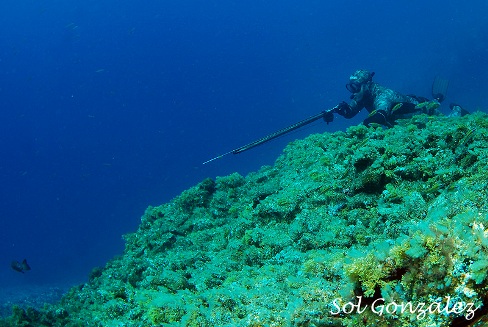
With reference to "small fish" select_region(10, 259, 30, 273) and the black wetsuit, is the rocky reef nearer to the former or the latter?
the black wetsuit

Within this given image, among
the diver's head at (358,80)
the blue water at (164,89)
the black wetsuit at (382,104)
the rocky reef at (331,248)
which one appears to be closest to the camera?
the rocky reef at (331,248)

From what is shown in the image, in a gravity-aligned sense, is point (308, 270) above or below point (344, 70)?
below

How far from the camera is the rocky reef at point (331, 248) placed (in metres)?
1.96

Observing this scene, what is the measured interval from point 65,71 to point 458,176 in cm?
18353

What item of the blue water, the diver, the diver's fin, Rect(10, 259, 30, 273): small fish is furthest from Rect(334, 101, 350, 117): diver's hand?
the blue water

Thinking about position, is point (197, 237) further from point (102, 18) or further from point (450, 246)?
point (102, 18)

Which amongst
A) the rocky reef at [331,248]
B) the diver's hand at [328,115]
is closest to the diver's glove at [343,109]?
the diver's hand at [328,115]

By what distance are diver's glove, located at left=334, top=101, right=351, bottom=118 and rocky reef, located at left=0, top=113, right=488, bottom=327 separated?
6.97 feet

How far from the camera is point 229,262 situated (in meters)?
4.86

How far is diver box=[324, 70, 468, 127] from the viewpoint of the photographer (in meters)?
9.83

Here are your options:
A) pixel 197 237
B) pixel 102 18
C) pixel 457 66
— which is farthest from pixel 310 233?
pixel 102 18

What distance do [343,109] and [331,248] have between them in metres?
7.06

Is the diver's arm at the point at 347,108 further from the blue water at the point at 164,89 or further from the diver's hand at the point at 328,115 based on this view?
the blue water at the point at 164,89

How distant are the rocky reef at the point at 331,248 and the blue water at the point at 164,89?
36.9 metres
